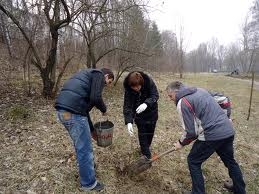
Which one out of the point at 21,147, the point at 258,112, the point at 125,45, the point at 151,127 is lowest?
the point at 258,112

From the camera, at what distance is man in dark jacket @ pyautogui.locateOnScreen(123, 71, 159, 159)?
4.39 metres

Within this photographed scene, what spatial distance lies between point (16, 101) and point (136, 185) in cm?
510

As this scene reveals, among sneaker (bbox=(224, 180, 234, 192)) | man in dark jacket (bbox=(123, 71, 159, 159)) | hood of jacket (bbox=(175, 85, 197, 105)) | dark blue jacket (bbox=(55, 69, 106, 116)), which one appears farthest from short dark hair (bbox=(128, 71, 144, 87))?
sneaker (bbox=(224, 180, 234, 192))

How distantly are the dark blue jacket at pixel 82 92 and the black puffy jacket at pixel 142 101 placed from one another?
0.91 m

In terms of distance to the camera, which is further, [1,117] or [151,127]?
[1,117]

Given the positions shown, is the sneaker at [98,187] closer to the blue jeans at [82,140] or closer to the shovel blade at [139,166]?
the blue jeans at [82,140]

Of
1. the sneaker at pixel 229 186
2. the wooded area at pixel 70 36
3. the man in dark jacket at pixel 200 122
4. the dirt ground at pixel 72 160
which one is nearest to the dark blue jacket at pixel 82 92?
the man in dark jacket at pixel 200 122

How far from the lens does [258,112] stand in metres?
11.9

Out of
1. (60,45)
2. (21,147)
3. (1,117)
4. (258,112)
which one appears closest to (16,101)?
(1,117)

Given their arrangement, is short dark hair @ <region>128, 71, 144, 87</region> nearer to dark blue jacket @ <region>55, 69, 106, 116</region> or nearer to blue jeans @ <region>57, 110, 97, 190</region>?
dark blue jacket @ <region>55, 69, 106, 116</region>

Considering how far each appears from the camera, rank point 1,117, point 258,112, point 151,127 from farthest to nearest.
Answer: point 258,112 → point 1,117 → point 151,127

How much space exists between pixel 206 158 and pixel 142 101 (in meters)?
1.44

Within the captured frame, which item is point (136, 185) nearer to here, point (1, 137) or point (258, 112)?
point (1, 137)

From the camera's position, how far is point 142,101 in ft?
15.3
